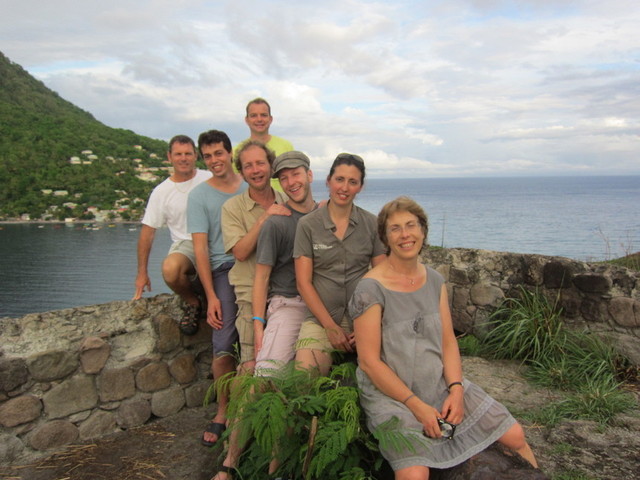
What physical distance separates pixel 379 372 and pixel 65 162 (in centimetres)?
2772

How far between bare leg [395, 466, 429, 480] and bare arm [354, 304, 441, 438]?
204mm

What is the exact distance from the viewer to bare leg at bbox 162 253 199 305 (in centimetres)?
380

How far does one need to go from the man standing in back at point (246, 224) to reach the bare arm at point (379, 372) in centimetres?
117

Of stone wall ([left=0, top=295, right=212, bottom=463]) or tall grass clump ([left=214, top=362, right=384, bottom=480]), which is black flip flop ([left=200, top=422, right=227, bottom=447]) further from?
tall grass clump ([left=214, top=362, right=384, bottom=480])

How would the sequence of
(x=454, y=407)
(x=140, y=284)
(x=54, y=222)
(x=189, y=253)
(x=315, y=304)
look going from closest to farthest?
(x=454, y=407) < (x=315, y=304) < (x=189, y=253) < (x=140, y=284) < (x=54, y=222)

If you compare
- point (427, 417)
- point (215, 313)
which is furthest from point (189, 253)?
point (427, 417)

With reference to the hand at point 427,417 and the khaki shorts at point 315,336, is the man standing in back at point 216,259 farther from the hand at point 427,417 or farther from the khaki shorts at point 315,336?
the hand at point 427,417

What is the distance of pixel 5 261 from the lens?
19562 millimetres

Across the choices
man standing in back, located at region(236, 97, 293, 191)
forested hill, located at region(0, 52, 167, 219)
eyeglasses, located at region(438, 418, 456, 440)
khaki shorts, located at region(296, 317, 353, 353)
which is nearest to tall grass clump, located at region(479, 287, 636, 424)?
eyeglasses, located at region(438, 418, 456, 440)

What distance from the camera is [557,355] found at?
4340 millimetres

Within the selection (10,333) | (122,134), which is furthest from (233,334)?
(122,134)

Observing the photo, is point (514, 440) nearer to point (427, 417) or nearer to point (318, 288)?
point (427, 417)

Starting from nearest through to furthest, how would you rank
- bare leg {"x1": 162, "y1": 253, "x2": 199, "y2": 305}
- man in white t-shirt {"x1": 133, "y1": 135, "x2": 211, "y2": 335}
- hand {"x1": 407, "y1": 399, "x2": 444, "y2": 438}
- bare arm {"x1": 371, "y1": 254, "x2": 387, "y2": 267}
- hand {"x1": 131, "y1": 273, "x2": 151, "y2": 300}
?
hand {"x1": 407, "y1": 399, "x2": 444, "y2": 438}
bare arm {"x1": 371, "y1": 254, "x2": 387, "y2": 267}
bare leg {"x1": 162, "y1": 253, "x2": 199, "y2": 305}
man in white t-shirt {"x1": 133, "y1": 135, "x2": 211, "y2": 335}
hand {"x1": 131, "y1": 273, "x2": 151, "y2": 300}

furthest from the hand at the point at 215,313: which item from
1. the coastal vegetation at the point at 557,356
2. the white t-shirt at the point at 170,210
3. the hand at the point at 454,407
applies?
the coastal vegetation at the point at 557,356
